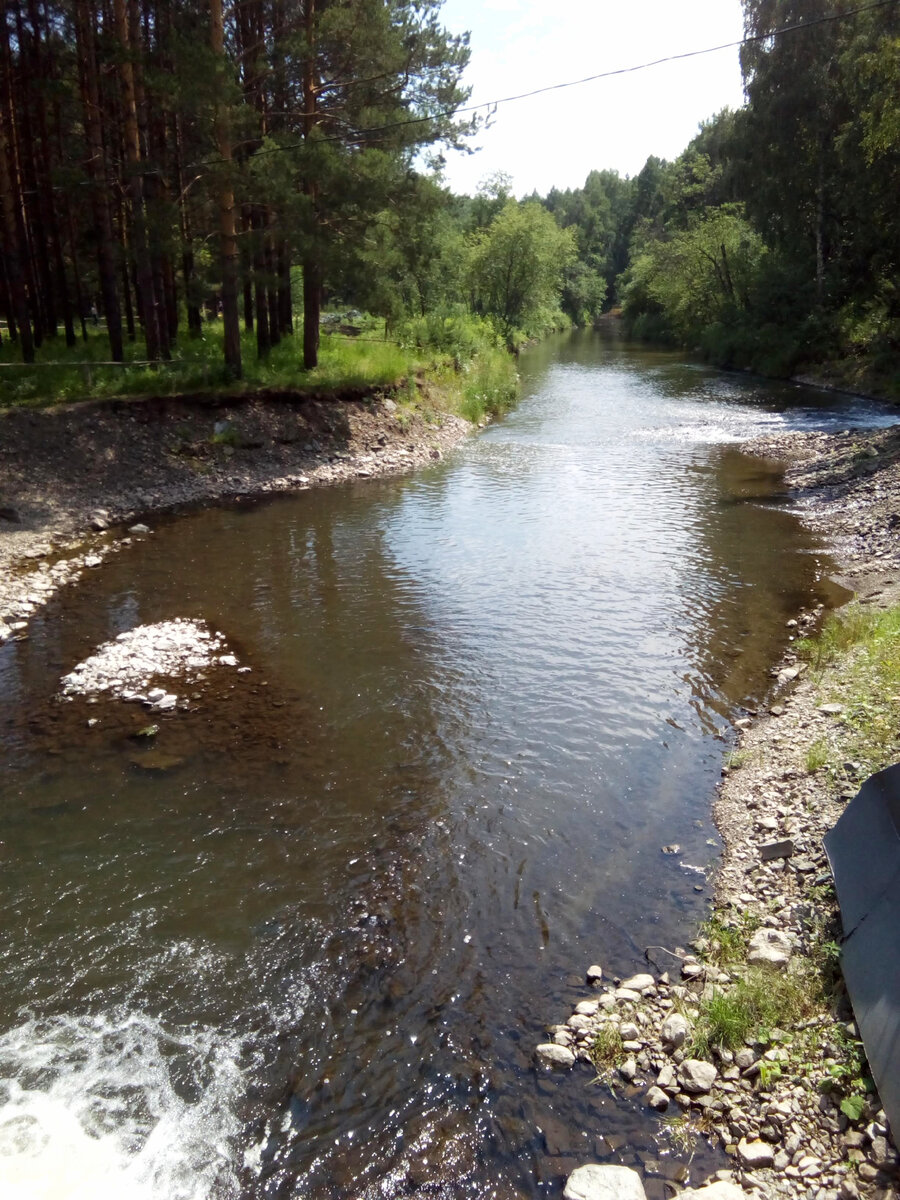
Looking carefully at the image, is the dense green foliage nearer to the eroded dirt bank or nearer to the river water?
the eroded dirt bank

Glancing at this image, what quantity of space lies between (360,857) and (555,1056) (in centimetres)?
265

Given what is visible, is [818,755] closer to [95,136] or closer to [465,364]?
[95,136]

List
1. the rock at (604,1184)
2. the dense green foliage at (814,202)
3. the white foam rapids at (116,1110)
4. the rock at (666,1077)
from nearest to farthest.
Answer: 1. the rock at (604,1184)
2. the white foam rapids at (116,1110)
3. the rock at (666,1077)
4. the dense green foliage at (814,202)

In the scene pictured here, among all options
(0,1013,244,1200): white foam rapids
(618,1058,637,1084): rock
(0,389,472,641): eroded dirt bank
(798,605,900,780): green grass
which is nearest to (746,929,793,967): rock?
(618,1058,637,1084): rock

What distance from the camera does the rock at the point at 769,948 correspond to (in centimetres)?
549

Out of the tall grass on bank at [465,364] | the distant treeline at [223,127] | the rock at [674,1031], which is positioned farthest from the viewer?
the tall grass on bank at [465,364]

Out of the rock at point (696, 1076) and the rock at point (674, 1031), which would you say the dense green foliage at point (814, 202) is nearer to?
the rock at point (674, 1031)

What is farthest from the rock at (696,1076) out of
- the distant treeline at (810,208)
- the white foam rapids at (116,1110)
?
the distant treeline at (810,208)

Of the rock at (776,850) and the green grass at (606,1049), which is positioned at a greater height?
the rock at (776,850)

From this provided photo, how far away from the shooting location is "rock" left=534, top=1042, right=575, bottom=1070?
507 cm

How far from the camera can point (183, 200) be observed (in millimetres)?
21453

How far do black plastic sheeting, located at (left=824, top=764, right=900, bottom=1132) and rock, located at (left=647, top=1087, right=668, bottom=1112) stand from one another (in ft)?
3.93

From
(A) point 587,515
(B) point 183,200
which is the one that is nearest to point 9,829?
(A) point 587,515

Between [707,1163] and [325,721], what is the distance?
626 centimetres
